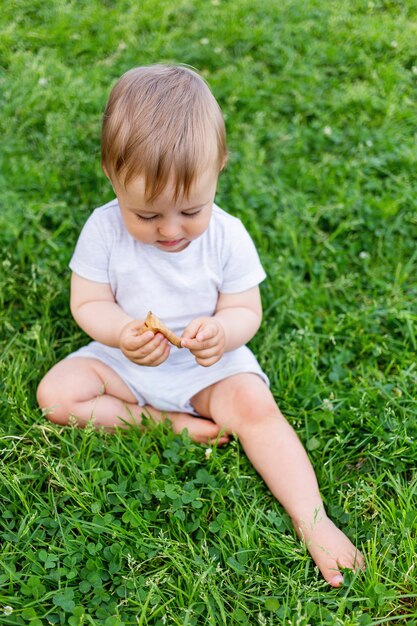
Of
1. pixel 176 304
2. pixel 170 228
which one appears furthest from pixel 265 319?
pixel 170 228

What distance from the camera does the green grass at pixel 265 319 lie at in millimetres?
2023

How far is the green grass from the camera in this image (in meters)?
2.02

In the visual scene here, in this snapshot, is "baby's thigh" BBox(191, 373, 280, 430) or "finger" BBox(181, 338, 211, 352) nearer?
"finger" BBox(181, 338, 211, 352)

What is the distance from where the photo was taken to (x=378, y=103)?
12.5 feet

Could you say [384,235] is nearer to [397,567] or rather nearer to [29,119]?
[397,567]

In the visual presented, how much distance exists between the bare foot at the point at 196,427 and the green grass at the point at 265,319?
0.25 ft

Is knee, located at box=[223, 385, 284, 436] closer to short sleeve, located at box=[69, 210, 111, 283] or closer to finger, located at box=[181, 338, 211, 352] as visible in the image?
finger, located at box=[181, 338, 211, 352]

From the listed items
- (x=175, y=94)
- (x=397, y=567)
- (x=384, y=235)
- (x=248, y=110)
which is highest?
(x=175, y=94)

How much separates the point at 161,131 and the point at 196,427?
1.06 m

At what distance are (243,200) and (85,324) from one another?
1183 mm

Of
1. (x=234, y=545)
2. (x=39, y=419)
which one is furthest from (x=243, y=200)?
(x=234, y=545)

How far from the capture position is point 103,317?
97.2 inches

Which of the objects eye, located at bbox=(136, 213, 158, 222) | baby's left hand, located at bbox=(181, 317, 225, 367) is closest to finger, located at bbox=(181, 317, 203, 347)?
baby's left hand, located at bbox=(181, 317, 225, 367)

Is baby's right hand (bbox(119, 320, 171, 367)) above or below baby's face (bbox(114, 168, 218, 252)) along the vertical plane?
below
